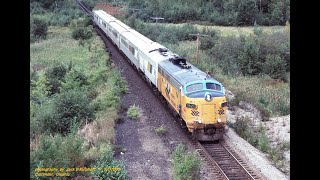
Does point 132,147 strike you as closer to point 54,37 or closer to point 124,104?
point 124,104

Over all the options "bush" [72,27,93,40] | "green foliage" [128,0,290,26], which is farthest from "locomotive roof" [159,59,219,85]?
"green foliage" [128,0,290,26]

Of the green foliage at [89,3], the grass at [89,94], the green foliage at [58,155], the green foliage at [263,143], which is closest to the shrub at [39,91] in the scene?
the grass at [89,94]

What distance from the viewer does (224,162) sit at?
1603 cm

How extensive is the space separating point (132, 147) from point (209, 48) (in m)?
31.4

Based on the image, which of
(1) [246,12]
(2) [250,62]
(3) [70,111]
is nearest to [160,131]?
(3) [70,111]

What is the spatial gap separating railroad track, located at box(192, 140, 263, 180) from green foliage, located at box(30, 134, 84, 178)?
538 cm

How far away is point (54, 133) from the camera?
18359 millimetres

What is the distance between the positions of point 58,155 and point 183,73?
26.8 ft

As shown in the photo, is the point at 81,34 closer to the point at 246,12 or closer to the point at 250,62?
the point at 250,62

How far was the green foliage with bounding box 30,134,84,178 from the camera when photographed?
12695mm

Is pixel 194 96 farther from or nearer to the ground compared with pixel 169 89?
farther from the ground

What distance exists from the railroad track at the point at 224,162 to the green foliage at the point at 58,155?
5380 millimetres

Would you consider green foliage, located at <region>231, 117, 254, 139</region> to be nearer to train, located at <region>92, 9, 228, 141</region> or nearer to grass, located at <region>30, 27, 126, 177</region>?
train, located at <region>92, 9, 228, 141</region>
